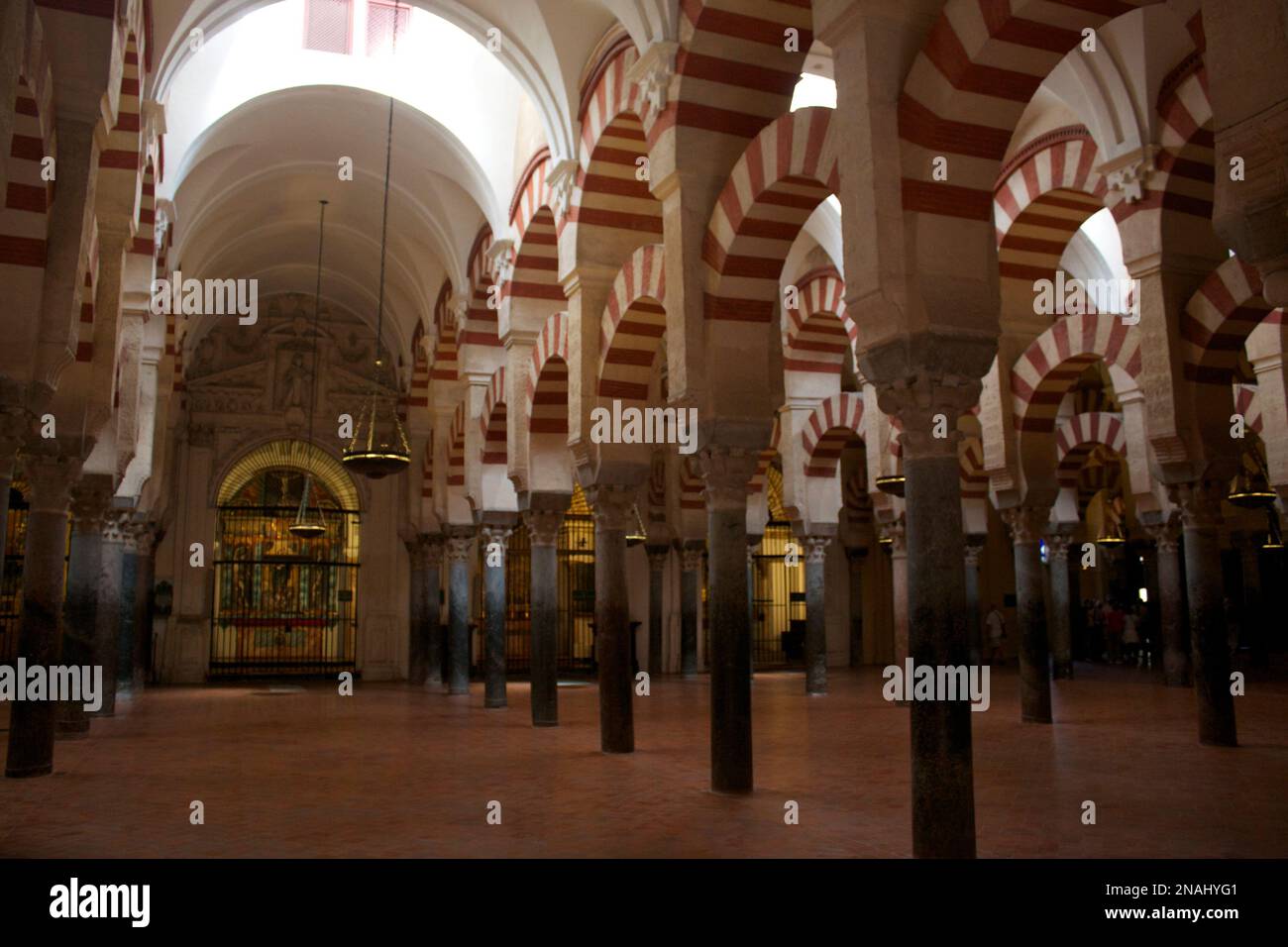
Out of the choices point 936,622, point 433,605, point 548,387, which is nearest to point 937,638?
point 936,622

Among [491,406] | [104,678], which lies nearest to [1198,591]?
[491,406]

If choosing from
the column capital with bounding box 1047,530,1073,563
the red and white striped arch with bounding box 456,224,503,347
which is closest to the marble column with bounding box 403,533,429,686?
the red and white striped arch with bounding box 456,224,503,347

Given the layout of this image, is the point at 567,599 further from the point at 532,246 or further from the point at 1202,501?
the point at 1202,501

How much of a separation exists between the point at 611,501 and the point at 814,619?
5182mm

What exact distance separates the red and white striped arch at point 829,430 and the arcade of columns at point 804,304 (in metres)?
0.04

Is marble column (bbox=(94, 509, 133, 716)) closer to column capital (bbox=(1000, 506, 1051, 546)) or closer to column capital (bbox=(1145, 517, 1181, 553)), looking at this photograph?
column capital (bbox=(1000, 506, 1051, 546))

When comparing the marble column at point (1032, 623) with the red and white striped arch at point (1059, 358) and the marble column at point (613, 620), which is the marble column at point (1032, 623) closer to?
the red and white striped arch at point (1059, 358)

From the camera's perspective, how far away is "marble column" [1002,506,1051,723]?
862 centimetres

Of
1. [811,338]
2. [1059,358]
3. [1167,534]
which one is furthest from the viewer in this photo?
[811,338]

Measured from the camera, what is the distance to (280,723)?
9.75 meters

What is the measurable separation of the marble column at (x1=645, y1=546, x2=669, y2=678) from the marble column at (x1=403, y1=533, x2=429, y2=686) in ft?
11.0

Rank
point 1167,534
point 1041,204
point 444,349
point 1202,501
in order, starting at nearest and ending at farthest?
point 1202,501, point 1041,204, point 1167,534, point 444,349

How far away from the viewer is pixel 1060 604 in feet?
43.0

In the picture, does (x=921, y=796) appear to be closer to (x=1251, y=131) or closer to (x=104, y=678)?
(x=1251, y=131)
